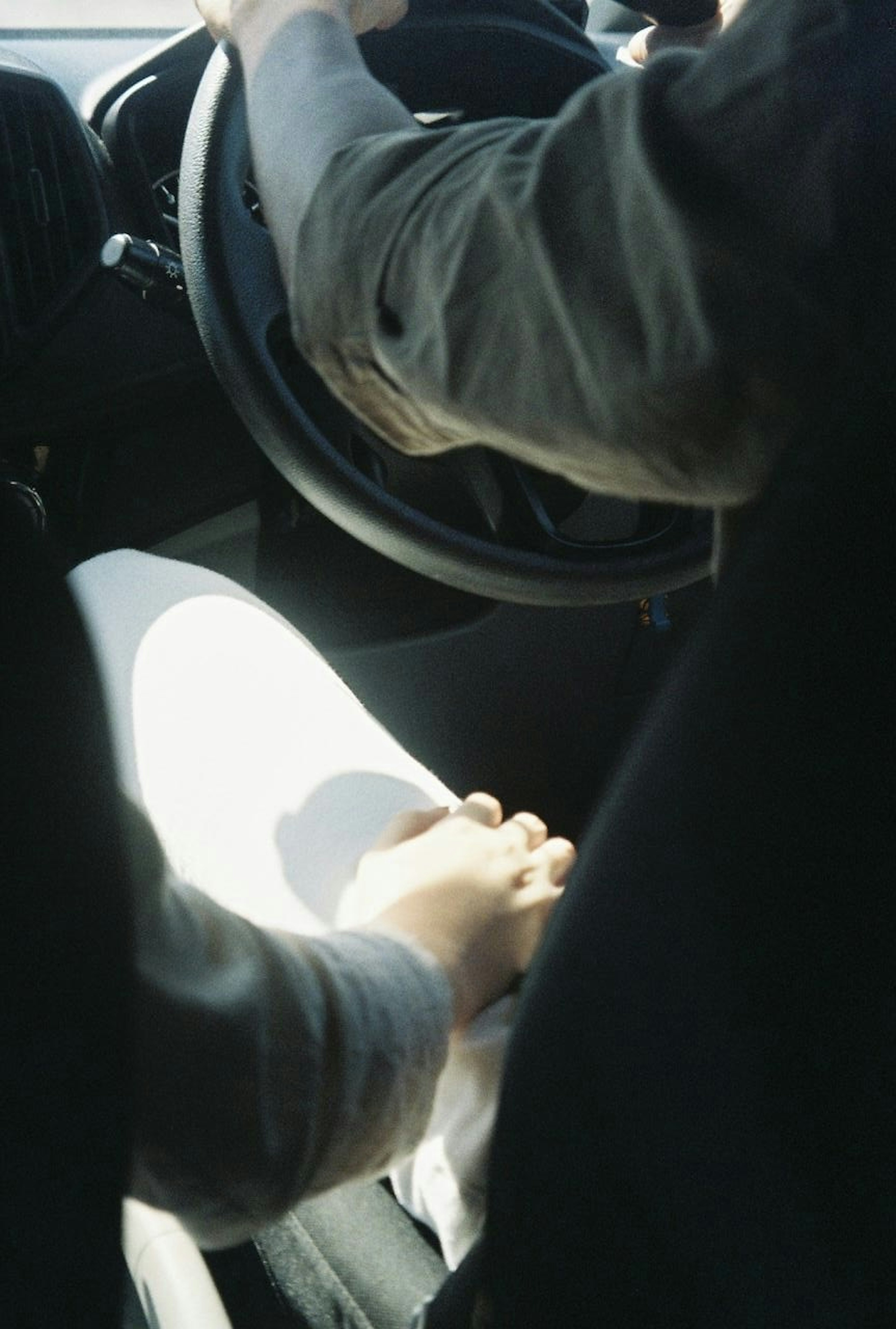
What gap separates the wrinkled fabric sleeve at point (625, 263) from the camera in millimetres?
361

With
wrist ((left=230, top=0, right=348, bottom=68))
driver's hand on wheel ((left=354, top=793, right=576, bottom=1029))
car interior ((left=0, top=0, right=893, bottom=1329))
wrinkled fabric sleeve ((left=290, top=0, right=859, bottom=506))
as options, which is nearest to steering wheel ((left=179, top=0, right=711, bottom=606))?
car interior ((left=0, top=0, right=893, bottom=1329))

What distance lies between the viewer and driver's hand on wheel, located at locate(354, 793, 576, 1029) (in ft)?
2.23

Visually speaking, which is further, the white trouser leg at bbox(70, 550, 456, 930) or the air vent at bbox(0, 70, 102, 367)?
the air vent at bbox(0, 70, 102, 367)

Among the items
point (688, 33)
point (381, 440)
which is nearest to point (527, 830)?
point (381, 440)

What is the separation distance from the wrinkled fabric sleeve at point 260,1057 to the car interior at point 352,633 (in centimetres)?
4

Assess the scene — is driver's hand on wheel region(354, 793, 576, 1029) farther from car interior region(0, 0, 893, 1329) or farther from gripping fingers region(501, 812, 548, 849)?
car interior region(0, 0, 893, 1329)

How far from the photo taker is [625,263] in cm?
40

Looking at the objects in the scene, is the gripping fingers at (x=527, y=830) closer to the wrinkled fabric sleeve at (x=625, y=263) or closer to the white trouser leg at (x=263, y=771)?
the white trouser leg at (x=263, y=771)

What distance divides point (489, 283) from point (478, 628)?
33.9 inches

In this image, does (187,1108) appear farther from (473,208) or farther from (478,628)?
(478,628)

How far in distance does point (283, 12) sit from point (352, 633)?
721mm

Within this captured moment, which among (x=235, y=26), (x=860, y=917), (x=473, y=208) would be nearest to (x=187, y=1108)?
(x=860, y=917)

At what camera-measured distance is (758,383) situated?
383 mm

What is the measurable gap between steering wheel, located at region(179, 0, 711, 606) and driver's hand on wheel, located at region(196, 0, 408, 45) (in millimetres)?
55
